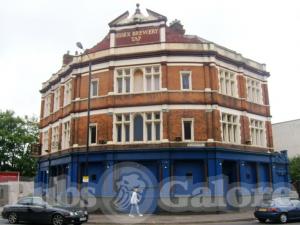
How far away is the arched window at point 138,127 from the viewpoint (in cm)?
2842

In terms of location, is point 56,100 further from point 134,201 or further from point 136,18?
point 134,201

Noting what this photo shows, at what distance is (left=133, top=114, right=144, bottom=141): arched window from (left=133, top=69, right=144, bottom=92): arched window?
2076mm

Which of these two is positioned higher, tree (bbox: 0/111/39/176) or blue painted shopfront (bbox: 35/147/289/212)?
tree (bbox: 0/111/39/176)

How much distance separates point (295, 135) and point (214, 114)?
26.4m

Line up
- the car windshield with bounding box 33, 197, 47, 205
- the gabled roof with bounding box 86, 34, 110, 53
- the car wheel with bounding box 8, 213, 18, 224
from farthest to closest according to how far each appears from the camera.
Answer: the gabled roof with bounding box 86, 34, 110, 53
the car wheel with bounding box 8, 213, 18, 224
the car windshield with bounding box 33, 197, 47, 205

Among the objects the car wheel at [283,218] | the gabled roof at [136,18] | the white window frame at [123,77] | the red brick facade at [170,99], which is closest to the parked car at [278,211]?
the car wheel at [283,218]

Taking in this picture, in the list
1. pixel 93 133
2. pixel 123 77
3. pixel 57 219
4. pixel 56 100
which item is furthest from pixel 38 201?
pixel 56 100

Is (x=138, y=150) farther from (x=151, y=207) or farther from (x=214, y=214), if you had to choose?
(x=214, y=214)

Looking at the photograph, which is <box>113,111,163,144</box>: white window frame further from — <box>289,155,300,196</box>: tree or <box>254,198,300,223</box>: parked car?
<box>289,155,300,196</box>: tree

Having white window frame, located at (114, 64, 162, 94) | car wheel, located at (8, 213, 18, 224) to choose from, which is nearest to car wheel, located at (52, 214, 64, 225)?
car wheel, located at (8, 213, 18, 224)

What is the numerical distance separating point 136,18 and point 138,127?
8.44 m

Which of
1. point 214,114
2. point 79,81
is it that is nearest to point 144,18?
point 79,81

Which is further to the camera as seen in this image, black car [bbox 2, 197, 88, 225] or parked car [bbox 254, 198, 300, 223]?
parked car [bbox 254, 198, 300, 223]

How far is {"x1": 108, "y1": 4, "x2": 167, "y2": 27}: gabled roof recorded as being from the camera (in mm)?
29719
